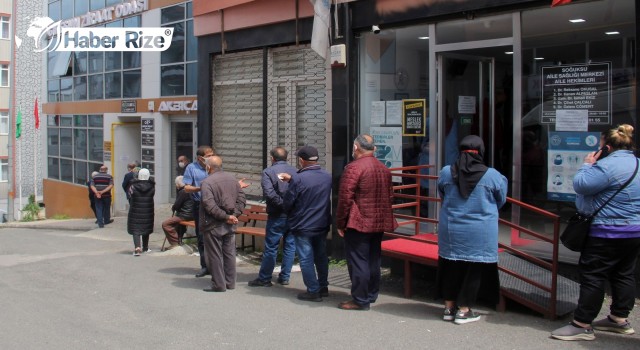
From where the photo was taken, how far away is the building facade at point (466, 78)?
7.32m

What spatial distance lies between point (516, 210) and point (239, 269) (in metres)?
4.05

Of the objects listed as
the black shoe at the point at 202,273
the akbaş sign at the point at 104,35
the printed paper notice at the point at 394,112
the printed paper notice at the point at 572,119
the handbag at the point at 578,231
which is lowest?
the black shoe at the point at 202,273

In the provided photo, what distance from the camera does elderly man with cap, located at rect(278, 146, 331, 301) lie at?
24.5 ft

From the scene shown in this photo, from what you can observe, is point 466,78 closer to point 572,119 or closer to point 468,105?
point 468,105

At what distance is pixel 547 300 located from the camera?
6.58 meters

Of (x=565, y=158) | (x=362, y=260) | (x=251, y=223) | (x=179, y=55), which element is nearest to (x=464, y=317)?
(x=362, y=260)

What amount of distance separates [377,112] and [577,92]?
3.09 metres

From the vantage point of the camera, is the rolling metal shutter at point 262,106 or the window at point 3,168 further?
the window at point 3,168

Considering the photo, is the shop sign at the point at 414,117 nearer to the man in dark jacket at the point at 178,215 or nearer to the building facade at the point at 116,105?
the man in dark jacket at the point at 178,215

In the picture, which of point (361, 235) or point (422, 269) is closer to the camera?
point (361, 235)

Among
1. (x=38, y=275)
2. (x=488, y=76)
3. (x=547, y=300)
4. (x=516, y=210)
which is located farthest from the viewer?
(x=38, y=275)

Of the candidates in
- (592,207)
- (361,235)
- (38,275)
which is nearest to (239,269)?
(38,275)

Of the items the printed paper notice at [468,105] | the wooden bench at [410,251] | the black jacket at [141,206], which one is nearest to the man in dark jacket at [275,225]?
the wooden bench at [410,251]

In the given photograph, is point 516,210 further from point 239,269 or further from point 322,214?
point 239,269
